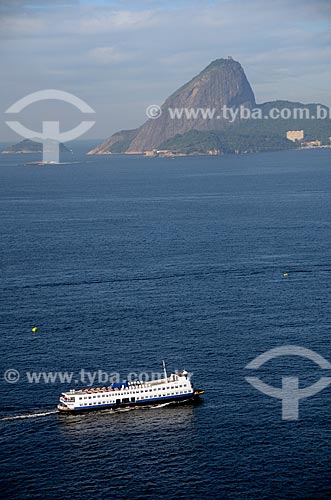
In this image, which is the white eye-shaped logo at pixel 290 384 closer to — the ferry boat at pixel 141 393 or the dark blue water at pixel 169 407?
the dark blue water at pixel 169 407

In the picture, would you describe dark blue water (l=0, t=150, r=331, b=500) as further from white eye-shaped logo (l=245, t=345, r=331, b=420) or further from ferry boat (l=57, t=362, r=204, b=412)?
ferry boat (l=57, t=362, r=204, b=412)

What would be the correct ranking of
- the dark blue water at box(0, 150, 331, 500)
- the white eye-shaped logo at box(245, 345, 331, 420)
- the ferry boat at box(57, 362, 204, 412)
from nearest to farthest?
1. the dark blue water at box(0, 150, 331, 500)
2. the white eye-shaped logo at box(245, 345, 331, 420)
3. the ferry boat at box(57, 362, 204, 412)

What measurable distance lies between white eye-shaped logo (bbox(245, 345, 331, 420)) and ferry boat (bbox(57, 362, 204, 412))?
10.9m

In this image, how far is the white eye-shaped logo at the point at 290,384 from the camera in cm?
12462

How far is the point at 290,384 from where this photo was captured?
132625mm

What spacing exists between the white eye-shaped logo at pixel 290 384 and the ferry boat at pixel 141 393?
1091 centimetres

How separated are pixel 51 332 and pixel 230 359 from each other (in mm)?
36964

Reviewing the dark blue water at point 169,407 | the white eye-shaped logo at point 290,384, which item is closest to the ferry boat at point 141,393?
the dark blue water at point 169,407

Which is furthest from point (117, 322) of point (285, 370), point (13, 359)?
point (285, 370)

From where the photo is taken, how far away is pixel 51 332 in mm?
158500

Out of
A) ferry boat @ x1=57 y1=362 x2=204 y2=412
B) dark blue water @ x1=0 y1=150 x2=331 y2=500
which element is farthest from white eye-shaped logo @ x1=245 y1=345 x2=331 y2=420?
ferry boat @ x1=57 y1=362 x2=204 y2=412

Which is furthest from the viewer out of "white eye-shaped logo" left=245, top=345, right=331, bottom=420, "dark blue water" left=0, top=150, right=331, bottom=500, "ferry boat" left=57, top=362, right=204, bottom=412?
"ferry boat" left=57, top=362, right=204, bottom=412

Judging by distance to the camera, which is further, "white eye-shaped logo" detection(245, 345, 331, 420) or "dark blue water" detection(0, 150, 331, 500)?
"white eye-shaped logo" detection(245, 345, 331, 420)

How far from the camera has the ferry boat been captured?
128 meters
